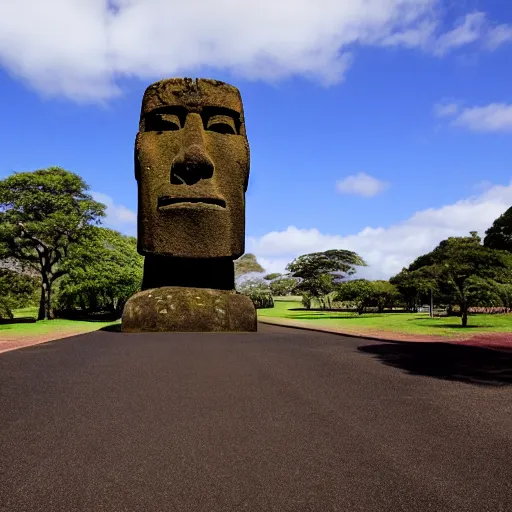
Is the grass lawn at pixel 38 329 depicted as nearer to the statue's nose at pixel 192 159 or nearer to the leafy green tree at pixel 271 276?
the statue's nose at pixel 192 159

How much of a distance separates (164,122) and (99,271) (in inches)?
510

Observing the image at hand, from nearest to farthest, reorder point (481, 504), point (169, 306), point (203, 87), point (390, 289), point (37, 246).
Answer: point (481, 504) < point (169, 306) < point (203, 87) < point (37, 246) < point (390, 289)

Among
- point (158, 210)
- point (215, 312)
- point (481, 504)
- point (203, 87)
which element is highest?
point (203, 87)

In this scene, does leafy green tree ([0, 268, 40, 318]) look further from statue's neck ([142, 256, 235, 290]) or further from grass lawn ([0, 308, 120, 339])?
statue's neck ([142, 256, 235, 290])

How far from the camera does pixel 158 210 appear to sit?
41.7 ft

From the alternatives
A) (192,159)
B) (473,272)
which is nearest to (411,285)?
(473,272)

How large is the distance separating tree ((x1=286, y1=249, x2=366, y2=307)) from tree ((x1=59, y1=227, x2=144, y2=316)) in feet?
74.6

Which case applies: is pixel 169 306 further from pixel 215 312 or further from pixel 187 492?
pixel 187 492

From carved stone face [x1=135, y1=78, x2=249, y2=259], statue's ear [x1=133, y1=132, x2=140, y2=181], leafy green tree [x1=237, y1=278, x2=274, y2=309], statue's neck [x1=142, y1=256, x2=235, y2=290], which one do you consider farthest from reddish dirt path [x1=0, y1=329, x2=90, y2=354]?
leafy green tree [x1=237, y1=278, x2=274, y2=309]

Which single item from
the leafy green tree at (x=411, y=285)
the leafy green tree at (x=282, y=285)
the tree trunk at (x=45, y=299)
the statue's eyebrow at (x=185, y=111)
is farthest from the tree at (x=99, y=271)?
the leafy green tree at (x=282, y=285)

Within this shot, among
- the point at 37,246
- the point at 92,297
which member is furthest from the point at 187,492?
the point at 92,297

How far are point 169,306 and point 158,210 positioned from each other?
8.33 ft

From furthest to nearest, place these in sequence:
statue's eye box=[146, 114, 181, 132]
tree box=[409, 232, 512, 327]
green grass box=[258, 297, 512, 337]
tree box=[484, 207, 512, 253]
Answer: tree box=[484, 207, 512, 253], tree box=[409, 232, 512, 327], green grass box=[258, 297, 512, 337], statue's eye box=[146, 114, 181, 132]

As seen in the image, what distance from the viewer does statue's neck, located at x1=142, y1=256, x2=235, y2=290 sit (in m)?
13.5
